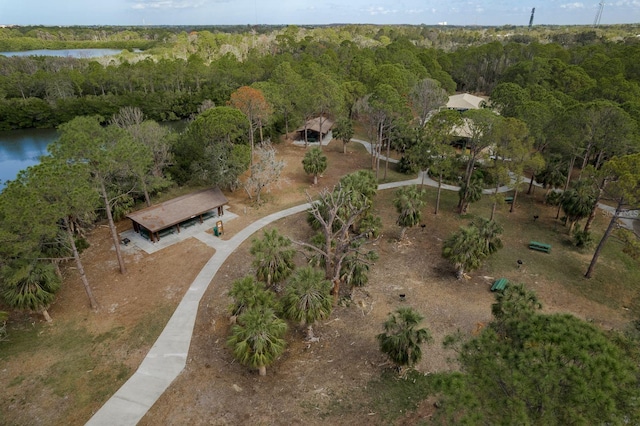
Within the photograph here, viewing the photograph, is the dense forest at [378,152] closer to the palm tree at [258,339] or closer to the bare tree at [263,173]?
the bare tree at [263,173]

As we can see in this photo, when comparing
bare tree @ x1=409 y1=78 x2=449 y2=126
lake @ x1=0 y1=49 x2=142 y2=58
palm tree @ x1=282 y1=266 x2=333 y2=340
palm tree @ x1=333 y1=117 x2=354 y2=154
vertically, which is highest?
lake @ x1=0 y1=49 x2=142 y2=58

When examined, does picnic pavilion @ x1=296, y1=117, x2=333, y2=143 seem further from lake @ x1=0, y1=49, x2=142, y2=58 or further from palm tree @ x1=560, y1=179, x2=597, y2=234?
lake @ x1=0, y1=49, x2=142, y2=58

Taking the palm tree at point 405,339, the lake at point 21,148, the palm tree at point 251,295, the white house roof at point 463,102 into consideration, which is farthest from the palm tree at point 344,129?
the palm tree at point 405,339

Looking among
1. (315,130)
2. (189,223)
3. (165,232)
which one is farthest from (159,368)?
(315,130)

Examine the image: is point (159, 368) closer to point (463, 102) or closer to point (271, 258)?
point (271, 258)

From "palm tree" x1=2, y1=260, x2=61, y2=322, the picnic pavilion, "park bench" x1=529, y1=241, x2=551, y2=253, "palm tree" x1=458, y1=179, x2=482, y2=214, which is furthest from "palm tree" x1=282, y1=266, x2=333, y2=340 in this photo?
the picnic pavilion

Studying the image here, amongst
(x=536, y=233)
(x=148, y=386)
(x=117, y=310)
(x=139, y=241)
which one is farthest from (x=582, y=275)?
(x=139, y=241)

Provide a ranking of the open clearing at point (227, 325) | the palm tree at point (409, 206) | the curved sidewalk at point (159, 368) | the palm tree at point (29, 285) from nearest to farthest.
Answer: the curved sidewalk at point (159, 368), the open clearing at point (227, 325), the palm tree at point (29, 285), the palm tree at point (409, 206)
